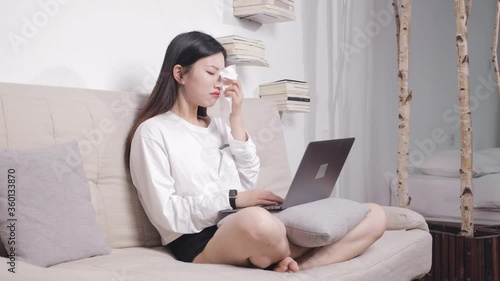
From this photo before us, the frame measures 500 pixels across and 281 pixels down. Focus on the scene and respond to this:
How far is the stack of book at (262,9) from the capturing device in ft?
9.07

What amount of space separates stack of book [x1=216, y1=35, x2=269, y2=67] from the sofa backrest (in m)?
0.65

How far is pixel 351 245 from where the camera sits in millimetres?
1743

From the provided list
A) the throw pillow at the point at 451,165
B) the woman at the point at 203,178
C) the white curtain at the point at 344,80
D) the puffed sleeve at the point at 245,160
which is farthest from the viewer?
the white curtain at the point at 344,80

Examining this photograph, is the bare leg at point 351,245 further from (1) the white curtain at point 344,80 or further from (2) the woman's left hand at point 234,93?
(1) the white curtain at point 344,80

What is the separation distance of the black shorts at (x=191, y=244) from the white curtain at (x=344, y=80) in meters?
1.77

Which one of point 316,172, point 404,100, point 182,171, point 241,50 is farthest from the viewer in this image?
point 404,100

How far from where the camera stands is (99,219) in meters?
1.77

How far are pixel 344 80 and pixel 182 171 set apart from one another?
7.02ft

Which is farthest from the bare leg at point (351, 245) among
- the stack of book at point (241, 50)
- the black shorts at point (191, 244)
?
the stack of book at point (241, 50)

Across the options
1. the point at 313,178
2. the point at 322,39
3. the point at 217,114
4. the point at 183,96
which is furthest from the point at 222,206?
the point at 322,39

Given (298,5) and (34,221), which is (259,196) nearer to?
(34,221)

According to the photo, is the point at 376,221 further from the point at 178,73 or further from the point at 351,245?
the point at 178,73

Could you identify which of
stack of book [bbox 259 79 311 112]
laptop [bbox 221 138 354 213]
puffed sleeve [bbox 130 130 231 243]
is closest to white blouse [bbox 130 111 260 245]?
puffed sleeve [bbox 130 130 231 243]

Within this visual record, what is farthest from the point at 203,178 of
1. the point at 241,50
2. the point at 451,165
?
the point at 451,165
